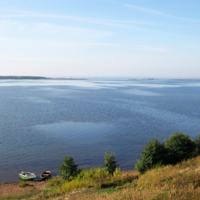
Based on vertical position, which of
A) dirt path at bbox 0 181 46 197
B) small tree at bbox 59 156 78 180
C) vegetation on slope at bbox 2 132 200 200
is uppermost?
vegetation on slope at bbox 2 132 200 200

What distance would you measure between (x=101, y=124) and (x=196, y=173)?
28052 millimetres

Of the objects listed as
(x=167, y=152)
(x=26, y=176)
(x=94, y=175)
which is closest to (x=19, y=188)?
(x=26, y=176)

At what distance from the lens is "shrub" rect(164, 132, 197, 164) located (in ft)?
67.7

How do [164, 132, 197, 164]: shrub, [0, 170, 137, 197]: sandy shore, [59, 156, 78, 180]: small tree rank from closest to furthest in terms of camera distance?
[0, 170, 137, 197]: sandy shore, [59, 156, 78, 180]: small tree, [164, 132, 197, 164]: shrub

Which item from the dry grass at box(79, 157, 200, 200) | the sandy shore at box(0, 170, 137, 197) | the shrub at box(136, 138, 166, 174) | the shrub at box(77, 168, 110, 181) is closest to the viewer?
the dry grass at box(79, 157, 200, 200)

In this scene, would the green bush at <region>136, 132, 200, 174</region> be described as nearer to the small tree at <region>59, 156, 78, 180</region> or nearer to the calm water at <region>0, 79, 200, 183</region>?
the calm water at <region>0, 79, 200, 183</region>

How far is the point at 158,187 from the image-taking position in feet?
40.4

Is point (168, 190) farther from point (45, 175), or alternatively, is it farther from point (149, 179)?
point (45, 175)

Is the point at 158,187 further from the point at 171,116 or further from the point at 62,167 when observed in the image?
the point at 171,116

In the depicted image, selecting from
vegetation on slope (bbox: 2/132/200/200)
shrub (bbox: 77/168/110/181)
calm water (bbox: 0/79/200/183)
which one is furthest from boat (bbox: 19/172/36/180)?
shrub (bbox: 77/168/110/181)

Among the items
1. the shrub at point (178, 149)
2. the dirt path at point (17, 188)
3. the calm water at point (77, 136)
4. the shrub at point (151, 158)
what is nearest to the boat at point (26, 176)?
the dirt path at point (17, 188)

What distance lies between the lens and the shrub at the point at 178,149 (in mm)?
20641

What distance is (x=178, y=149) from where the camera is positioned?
2080cm

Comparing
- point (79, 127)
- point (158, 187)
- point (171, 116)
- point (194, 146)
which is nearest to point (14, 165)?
point (79, 127)
